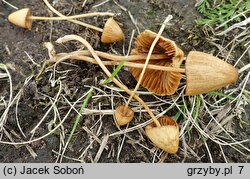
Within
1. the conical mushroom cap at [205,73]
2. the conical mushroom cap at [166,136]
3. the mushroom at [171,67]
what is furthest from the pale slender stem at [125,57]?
the conical mushroom cap at [166,136]

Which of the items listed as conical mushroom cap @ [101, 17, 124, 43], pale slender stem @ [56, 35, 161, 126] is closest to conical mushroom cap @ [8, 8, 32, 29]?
pale slender stem @ [56, 35, 161, 126]

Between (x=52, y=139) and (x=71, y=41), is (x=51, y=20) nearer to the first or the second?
(x=71, y=41)

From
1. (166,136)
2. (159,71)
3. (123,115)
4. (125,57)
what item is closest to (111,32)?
(125,57)

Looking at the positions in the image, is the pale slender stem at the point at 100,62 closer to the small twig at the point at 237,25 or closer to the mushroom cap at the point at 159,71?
the mushroom cap at the point at 159,71

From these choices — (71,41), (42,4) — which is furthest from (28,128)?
(42,4)

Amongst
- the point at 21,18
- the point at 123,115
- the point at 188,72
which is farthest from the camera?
the point at 21,18

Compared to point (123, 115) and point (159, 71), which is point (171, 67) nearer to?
point (159, 71)

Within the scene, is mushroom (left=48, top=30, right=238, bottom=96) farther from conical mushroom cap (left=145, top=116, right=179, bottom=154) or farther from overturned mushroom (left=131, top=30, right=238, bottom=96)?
conical mushroom cap (left=145, top=116, right=179, bottom=154)
